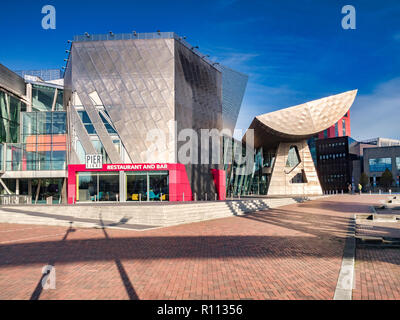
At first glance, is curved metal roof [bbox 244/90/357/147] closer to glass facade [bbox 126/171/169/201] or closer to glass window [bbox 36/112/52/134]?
glass facade [bbox 126/171/169/201]

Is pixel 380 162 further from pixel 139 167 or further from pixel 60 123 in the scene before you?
pixel 60 123

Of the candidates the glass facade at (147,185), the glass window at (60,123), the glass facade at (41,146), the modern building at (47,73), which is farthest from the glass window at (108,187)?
the modern building at (47,73)

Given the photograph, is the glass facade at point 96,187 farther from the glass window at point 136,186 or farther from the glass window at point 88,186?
the glass window at point 136,186

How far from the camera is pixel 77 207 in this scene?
19891 mm

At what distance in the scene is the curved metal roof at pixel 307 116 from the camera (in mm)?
45750

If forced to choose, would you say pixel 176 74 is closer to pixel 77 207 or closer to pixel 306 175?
pixel 77 207

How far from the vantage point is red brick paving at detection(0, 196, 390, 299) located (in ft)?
20.0

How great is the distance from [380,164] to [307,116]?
60.9 m

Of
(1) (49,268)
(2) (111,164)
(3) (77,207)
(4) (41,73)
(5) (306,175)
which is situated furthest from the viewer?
(5) (306,175)

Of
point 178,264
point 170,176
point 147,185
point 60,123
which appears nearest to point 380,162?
point 170,176

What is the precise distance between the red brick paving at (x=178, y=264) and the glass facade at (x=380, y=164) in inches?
3604

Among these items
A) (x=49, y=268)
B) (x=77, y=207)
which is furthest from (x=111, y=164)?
(x=49, y=268)

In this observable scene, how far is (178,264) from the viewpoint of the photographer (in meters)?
8.28
